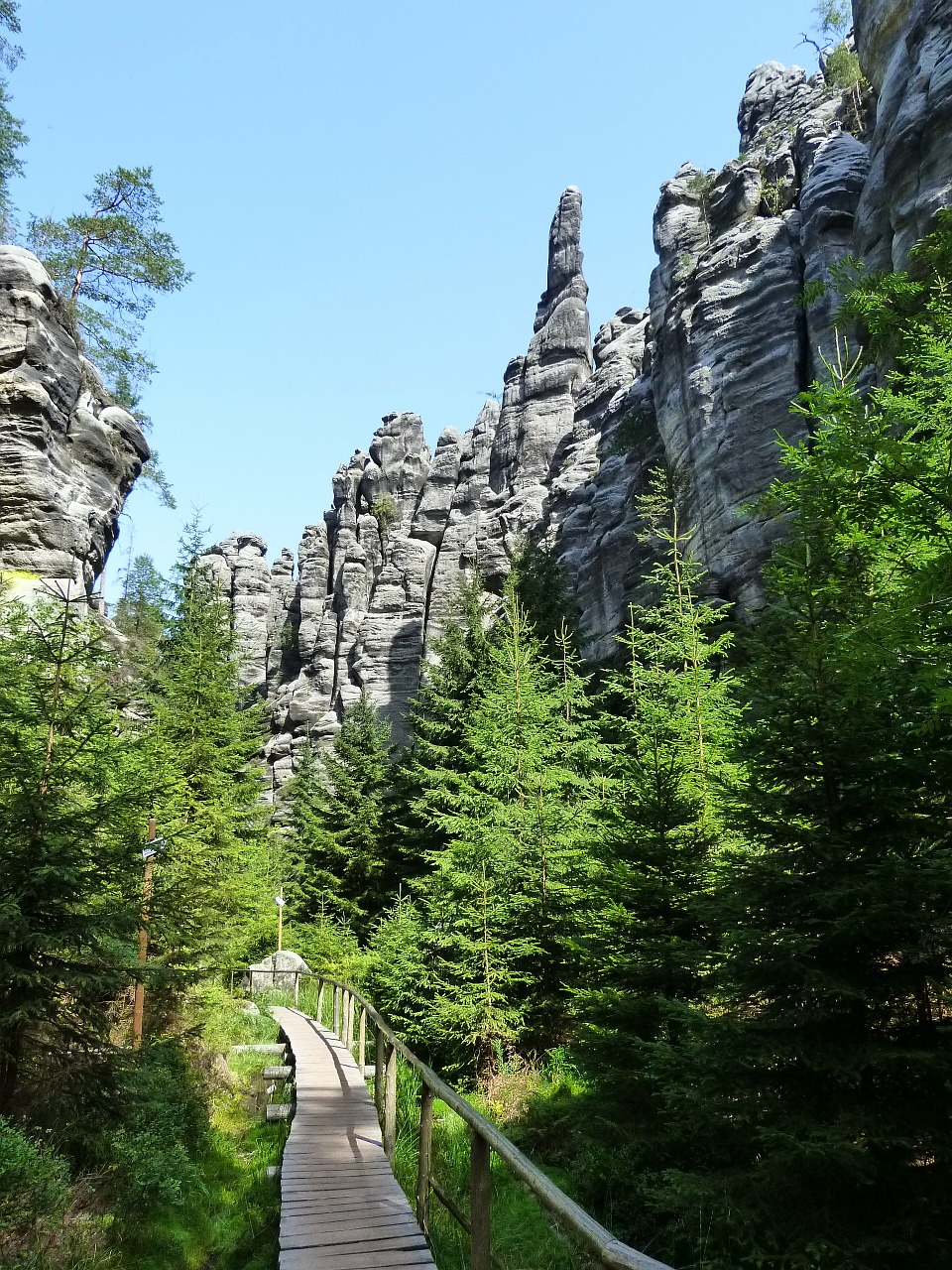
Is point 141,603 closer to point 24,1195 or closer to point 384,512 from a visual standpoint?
point 384,512

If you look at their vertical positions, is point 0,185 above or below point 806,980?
above

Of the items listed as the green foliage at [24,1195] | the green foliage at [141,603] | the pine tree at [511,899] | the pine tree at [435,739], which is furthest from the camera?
the green foliage at [141,603]

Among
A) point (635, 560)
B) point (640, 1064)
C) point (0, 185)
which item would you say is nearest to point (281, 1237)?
point (640, 1064)

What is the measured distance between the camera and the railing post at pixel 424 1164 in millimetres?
6070

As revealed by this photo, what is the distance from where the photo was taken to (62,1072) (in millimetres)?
7086

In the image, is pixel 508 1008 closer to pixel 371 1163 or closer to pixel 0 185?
pixel 371 1163

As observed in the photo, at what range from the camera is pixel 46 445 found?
2488 cm

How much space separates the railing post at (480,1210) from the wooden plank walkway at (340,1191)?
1.40 metres

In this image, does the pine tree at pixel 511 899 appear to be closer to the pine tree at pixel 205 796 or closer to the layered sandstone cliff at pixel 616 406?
the pine tree at pixel 205 796

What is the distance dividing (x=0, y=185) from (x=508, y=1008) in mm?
34043

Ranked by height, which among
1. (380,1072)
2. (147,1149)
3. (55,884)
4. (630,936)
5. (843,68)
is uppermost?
(843,68)

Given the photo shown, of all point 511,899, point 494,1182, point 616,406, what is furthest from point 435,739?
point 616,406

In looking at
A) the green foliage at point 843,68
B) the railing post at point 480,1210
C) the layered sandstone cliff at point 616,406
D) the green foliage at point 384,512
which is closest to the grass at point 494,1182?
the railing post at point 480,1210

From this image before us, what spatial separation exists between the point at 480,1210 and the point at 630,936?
515 cm
